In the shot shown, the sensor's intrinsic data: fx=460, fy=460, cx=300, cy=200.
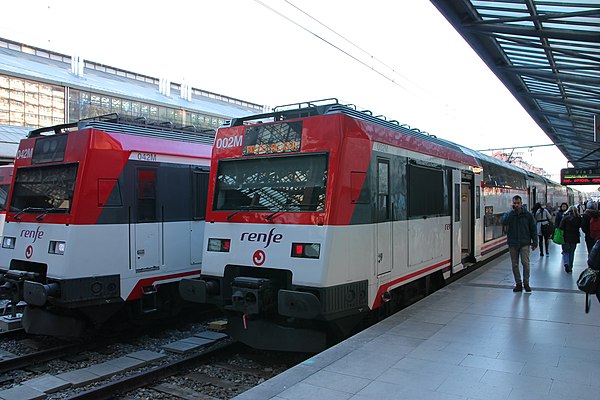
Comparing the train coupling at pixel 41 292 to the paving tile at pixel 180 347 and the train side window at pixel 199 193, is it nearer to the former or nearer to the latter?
the paving tile at pixel 180 347

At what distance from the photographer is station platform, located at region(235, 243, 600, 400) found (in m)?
4.19

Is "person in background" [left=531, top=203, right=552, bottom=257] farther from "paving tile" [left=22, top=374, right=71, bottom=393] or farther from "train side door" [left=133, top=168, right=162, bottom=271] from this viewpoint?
"paving tile" [left=22, top=374, right=71, bottom=393]

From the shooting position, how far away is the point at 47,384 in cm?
556

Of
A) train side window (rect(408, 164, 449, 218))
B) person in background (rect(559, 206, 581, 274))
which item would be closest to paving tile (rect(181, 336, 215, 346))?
train side window (rect(408, 164, 449, 218))

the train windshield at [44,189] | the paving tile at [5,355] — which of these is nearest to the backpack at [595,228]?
the train windshield at [44,189]

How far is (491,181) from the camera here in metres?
13.2

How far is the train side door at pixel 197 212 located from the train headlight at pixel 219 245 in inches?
74.7

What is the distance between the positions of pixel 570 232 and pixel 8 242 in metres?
11.5

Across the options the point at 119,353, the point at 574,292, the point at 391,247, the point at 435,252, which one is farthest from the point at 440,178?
the point at 119,353

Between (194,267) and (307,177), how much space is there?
3.54 meters

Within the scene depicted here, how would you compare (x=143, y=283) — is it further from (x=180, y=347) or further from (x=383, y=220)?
(x=383, y=220)

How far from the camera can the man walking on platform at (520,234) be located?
27.5 ft

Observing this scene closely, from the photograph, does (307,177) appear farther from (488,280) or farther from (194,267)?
(488,280)

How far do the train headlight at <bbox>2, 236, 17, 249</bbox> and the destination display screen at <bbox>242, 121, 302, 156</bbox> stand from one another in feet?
14.1
